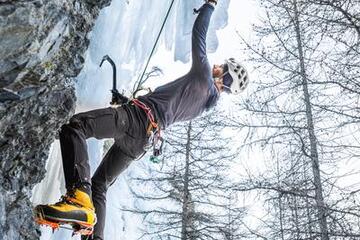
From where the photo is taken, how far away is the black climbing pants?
9.91ft

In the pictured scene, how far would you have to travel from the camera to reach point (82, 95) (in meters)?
8.16

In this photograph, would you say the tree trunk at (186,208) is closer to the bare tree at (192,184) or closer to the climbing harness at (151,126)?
the bare tree at (192,184)

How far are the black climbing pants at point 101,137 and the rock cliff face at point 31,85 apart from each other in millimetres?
167

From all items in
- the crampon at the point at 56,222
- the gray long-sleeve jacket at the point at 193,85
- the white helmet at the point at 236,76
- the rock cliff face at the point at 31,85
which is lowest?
the crampon at the point at 56,222

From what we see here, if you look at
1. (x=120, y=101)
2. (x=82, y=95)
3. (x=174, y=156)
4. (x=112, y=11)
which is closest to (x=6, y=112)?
(x=120, y=101)

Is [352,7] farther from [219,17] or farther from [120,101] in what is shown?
[219,17]

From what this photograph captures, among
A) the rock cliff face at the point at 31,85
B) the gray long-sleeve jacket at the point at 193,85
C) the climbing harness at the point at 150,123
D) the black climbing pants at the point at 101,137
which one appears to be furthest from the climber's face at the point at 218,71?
the rock cliff face at the point at 31,85

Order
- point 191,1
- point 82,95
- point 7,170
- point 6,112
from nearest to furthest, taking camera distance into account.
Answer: point 6,112, point 7,170, point 82,95, point 191,1

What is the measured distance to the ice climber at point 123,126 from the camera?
2.84 m

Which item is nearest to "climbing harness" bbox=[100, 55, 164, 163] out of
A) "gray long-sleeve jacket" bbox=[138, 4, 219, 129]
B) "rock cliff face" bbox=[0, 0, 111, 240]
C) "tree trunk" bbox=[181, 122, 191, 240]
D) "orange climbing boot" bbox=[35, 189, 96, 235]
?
"gray long-sleeve jacket" bbox=[138, 4, 219, 129]

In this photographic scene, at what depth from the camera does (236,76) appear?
4.55 metres

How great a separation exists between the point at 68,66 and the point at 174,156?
34.0ft

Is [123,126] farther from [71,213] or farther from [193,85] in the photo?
[71,213]

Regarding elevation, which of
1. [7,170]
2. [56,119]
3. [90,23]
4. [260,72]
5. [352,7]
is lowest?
[7,170]
